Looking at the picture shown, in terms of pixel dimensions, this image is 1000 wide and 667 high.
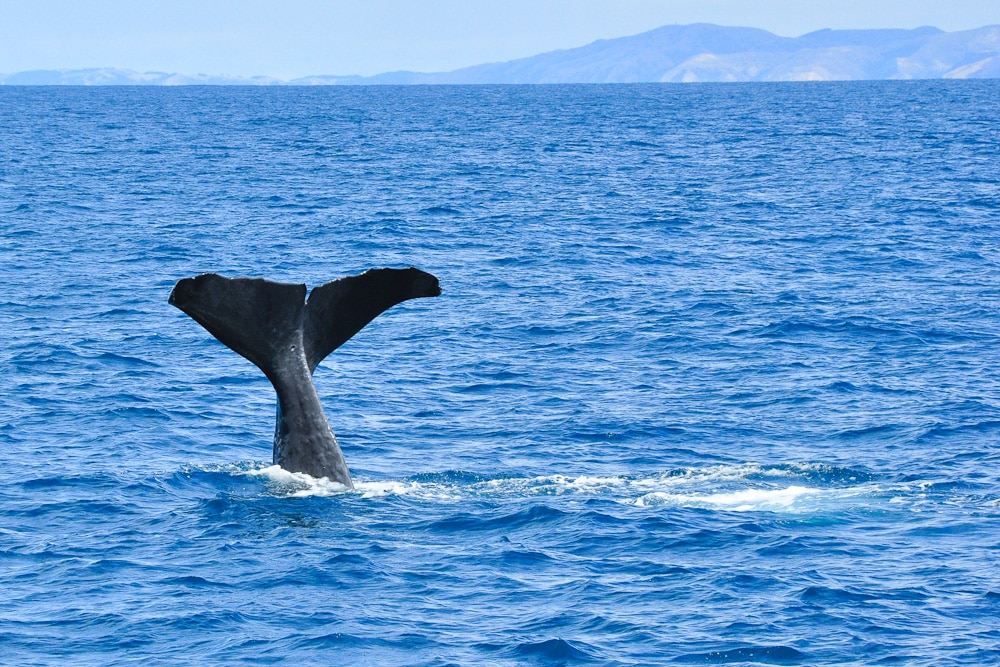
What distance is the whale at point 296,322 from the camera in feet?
47.4

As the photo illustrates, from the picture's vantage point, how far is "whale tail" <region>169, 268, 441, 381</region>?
47.1 ft

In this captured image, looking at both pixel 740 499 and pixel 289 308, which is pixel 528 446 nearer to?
pixel 740 499

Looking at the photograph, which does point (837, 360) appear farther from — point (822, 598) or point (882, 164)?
point (882, 164)

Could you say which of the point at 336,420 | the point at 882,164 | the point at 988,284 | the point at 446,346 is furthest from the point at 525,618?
the point at 882,164

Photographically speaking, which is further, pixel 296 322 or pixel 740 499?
pixel 740 499

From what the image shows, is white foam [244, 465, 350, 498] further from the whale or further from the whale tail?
the whale tail

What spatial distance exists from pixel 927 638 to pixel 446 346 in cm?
1448

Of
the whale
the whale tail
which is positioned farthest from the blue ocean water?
the whale tail

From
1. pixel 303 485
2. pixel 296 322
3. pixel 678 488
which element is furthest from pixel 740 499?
pixel 296 322

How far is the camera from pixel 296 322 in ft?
49.9

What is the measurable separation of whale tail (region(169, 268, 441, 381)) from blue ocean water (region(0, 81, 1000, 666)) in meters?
1.84

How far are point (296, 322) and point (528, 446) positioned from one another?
5335 mm

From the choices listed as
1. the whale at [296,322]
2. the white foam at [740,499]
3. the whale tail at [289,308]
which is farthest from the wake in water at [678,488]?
the whale tail at [289,308]

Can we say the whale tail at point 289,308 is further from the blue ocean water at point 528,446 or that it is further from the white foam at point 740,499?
the white foam at point 740,499
